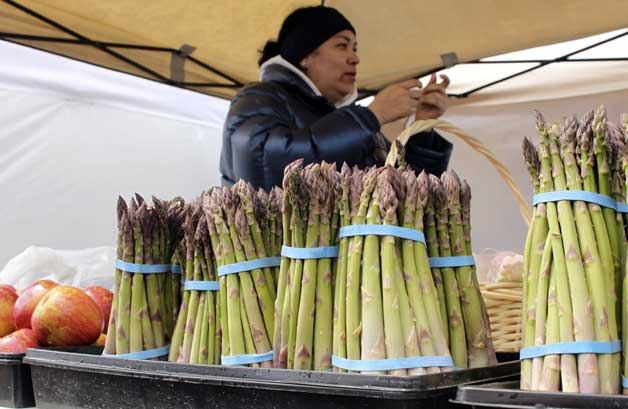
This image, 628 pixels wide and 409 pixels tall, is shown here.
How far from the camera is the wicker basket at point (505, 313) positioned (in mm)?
2189

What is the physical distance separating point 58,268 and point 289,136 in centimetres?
185

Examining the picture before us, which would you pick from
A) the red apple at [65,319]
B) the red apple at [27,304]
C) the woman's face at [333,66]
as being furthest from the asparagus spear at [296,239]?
the woman's face at [333,66]

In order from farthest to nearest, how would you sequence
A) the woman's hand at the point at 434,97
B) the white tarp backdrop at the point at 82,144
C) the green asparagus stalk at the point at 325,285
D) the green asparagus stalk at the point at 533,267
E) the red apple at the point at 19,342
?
the white tarp backdrop at the point at 82,144
the woman's hand at the point at 434,97
the red apple at the point at 19,342
the green asparagus stalk at the point at 325,285
the green asparagus stalk at the point at 533,267

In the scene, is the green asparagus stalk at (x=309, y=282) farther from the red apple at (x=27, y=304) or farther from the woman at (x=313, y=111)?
the woman at (x=313, y=111)

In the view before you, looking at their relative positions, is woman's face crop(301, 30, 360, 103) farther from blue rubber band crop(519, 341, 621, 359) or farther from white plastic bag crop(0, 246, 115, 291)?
blue rubber band crop(519, 341, 621, 359)

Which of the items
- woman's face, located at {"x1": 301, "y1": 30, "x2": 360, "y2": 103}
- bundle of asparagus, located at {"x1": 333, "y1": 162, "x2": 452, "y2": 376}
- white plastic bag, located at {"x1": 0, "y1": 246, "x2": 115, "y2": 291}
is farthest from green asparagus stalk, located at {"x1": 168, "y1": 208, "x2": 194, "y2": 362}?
white plastic bag, located at {"x1": 0, "y1": 246, "x2": 115, "y2": 291}

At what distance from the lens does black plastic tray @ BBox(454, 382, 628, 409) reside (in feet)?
3.22

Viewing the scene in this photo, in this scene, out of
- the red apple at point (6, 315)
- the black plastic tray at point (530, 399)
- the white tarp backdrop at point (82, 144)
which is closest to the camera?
the black plastic tray at point (530, 399)

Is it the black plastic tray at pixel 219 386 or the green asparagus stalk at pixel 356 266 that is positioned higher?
the green asparagus stalk at pixel 356 266

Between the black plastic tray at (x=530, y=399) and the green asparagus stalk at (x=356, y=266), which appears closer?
the black plastic tray at (x=530, y=399)

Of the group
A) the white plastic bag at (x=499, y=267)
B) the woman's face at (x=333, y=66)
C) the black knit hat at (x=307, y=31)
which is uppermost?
the black knit hat at (x=307, y=31)

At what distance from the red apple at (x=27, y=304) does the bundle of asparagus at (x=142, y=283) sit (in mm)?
643

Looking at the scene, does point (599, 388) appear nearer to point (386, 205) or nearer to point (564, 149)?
point (564, 149)

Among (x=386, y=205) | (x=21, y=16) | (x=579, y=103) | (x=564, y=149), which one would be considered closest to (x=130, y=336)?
(x=386, y=205)
